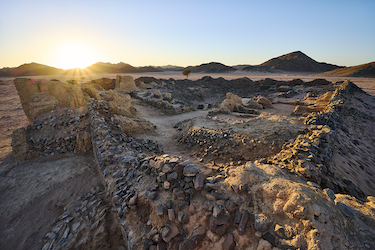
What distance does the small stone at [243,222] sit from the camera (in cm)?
215

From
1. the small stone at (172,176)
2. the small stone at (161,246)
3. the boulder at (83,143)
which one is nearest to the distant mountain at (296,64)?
the boulder at (83,143)

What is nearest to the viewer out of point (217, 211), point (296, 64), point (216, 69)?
point (217, 211)

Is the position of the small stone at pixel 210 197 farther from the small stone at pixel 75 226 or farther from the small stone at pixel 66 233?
the small stone at pixel 66 233

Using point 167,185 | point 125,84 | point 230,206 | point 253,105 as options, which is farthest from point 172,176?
point 125,84

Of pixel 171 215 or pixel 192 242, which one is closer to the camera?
pixel 192 242

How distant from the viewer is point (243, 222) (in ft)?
7.23

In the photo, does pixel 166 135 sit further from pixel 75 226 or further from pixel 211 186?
pixel 211 186

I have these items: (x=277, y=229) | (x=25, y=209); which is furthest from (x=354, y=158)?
(x=25, y=209)

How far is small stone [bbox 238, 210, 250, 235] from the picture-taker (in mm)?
2154

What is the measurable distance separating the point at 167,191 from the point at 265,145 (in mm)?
4488

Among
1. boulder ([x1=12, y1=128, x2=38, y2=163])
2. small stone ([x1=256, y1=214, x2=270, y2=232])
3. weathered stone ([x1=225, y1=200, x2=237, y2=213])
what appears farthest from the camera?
boulder ([x1=12, y1=128, x2=38, y2=163])

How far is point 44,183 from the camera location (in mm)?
5113

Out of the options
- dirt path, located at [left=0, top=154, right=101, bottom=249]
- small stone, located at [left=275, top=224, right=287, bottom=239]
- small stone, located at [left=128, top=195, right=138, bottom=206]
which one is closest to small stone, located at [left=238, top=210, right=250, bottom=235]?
small stone, located at [left=275, top=224, right=287, bottom=239]

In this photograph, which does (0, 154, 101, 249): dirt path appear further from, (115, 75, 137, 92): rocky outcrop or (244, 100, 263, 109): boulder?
(115, 75, 137, 92): rocky outcrop
